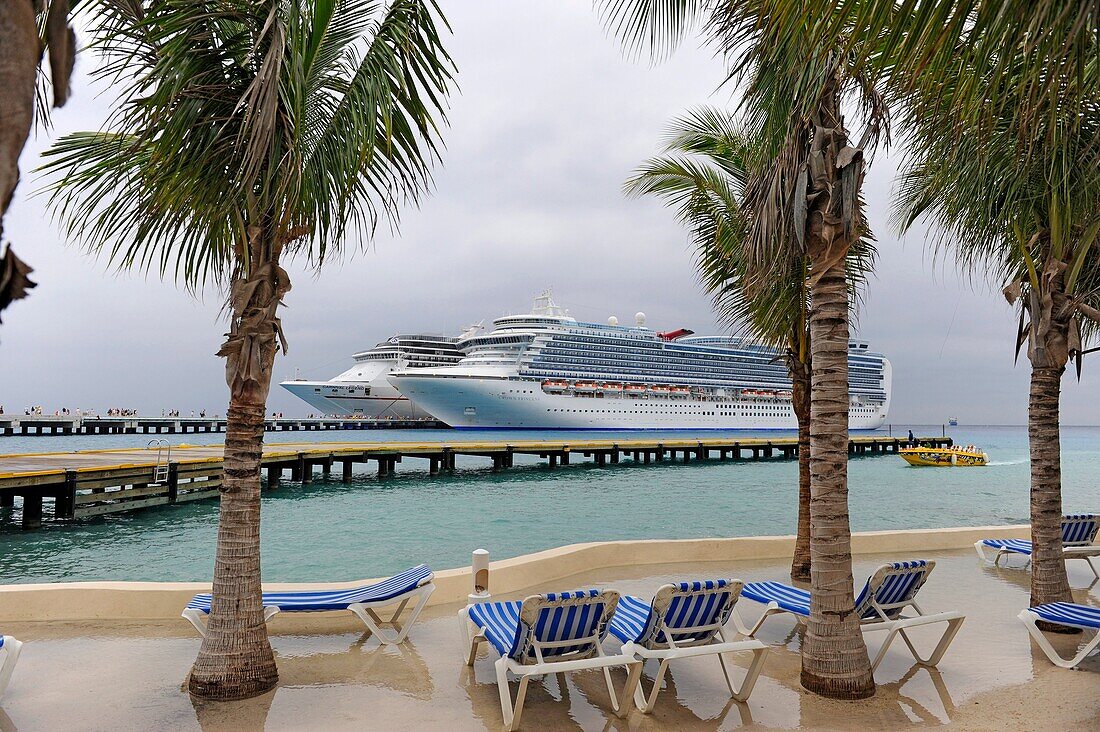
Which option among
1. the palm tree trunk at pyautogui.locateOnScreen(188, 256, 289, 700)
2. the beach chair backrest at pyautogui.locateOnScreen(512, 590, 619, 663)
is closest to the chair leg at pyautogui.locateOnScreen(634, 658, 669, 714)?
the beach chair backrest at pyautogui.locateOnScreen(512, 590, 619, 663)

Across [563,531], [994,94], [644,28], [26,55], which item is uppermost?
[644,28]

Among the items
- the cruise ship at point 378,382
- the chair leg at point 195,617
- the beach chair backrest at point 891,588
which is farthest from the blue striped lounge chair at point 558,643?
the cruise ship at point 378,382

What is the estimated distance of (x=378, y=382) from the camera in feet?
183

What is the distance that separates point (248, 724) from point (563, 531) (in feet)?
33.6

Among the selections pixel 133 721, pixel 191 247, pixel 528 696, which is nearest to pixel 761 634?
pixel 528 696

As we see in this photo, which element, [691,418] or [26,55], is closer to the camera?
[26,55]

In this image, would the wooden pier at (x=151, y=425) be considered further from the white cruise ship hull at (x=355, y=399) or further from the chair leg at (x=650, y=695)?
the chair leg at (x=650, y=695)

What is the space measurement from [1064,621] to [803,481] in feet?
7.96

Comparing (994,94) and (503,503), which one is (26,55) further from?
(503,503)

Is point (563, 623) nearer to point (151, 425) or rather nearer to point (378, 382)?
point (378, 382)

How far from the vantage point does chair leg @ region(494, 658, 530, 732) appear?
9.17 feet

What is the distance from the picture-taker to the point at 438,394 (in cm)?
4575

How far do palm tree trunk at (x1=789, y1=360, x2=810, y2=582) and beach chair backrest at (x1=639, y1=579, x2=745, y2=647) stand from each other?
2.65m

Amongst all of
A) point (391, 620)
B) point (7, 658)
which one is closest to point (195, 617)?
point (7, 658)
